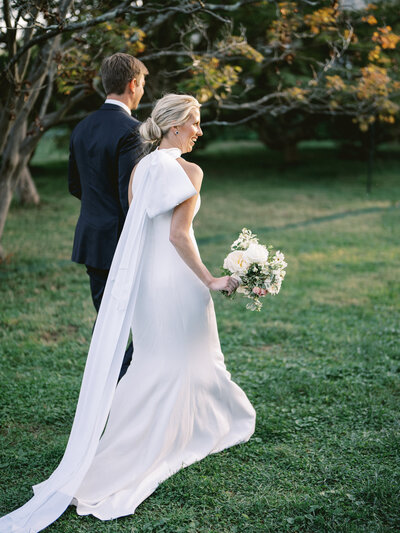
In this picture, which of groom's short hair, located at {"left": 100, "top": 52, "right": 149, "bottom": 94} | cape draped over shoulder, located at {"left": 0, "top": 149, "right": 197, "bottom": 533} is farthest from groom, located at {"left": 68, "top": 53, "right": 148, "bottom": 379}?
cape draped over shoulder, located at {"left": 0, "top": 149, "right": 197, "bottom": 533}

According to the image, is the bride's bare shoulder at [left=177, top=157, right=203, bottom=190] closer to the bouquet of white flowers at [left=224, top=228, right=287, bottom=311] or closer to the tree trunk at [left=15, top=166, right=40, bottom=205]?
the bouquet of white flowers at [left=224, top=228, right=287, bottom=311]

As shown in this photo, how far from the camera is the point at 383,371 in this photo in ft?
16.2

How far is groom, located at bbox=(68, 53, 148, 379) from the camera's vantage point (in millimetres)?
3684

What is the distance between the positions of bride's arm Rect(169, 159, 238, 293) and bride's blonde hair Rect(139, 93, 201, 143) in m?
0.21

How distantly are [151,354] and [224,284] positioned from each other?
62 centimetres

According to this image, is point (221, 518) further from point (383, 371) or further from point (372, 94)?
point (372, 94)

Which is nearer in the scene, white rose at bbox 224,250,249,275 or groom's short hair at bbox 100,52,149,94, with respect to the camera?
white rose at bbox 224,250,249,275

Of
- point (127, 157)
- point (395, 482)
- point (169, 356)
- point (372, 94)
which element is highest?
point (372, 94)

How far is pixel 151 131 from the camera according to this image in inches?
128

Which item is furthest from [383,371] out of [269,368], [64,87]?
[64,87]

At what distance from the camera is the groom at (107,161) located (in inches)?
145

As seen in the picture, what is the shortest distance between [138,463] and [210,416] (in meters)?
0.54

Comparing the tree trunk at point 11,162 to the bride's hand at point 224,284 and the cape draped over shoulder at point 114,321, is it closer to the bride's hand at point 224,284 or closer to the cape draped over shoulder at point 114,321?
the cape draped over shoulder at point 114,321

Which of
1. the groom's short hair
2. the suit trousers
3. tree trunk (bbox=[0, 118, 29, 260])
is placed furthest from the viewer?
tree trunk (bbox=[0, 118, 29, 260])
